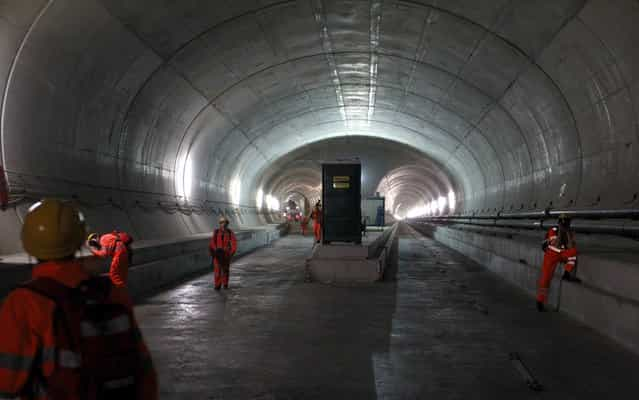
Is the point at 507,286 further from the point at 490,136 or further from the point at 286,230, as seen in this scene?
the point at 286,230

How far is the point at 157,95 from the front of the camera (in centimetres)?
1518

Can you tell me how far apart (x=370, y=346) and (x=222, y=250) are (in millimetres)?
5635

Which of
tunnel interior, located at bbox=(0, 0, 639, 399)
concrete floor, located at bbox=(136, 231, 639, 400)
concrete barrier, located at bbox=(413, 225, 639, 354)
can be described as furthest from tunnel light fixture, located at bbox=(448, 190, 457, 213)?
concrete floor, located at bbox=(136, 231, 639, 400)

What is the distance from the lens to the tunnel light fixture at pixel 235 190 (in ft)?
98.1

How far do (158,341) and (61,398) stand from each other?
5104mm

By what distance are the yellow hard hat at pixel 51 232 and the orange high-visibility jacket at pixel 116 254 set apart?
706 cm

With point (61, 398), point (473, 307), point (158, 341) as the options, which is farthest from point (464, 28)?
point (61, 398)

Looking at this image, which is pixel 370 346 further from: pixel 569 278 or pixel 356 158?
pixel 356 158

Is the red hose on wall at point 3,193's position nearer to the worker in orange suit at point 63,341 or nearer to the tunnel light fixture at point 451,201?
the worker in orange suit at point 63,341

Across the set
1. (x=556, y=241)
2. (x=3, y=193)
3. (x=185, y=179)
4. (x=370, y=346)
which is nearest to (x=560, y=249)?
(x=556, y=241)

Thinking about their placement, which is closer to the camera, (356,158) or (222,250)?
(222,250)

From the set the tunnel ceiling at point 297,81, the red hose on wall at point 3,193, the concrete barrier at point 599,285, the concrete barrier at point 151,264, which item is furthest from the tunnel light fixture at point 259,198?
the red hose on wall at point 3,193

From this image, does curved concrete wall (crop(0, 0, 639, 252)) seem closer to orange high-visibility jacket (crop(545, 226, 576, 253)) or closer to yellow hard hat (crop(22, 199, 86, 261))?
orange high-visibility jacket (crop(545, 226, 576, 253))

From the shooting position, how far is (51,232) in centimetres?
223
